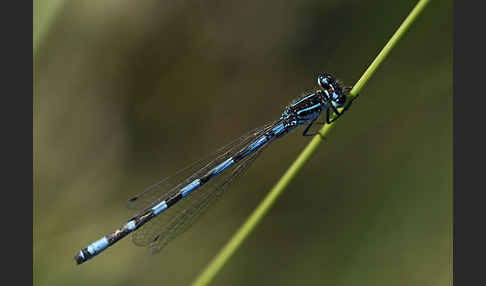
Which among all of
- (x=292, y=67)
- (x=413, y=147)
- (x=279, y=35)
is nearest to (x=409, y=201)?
(x=413, y=147)

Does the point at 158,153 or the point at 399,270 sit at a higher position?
the point at 158,153

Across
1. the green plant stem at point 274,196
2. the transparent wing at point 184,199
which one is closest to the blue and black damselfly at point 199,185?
the transparent wing at point 184,199

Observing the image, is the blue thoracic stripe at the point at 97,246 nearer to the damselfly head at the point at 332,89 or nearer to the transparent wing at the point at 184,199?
the transparent wing at the point at 184,199

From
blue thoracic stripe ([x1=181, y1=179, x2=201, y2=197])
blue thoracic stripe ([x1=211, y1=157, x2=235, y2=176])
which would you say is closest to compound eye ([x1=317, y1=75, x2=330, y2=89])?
blue thoracic stripe ([x1=211, y1=157, x2=235, y2=176])

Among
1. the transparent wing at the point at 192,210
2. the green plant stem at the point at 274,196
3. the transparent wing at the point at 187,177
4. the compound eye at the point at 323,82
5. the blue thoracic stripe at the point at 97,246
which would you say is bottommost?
the green plant stem at the point at 274,196

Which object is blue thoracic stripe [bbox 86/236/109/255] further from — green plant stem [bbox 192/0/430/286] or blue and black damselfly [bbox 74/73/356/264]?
green plant stem [bbox 192/0/430/286]

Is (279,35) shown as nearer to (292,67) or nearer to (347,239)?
(292,67)

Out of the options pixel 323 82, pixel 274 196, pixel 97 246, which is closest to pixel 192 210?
pixel 97 246
